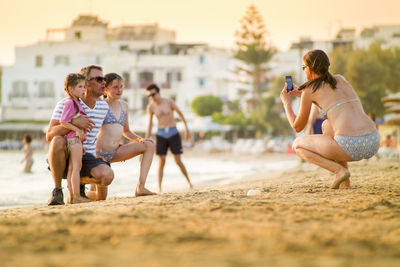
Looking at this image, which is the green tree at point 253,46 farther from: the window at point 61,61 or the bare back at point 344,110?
the bare back at point 344,110

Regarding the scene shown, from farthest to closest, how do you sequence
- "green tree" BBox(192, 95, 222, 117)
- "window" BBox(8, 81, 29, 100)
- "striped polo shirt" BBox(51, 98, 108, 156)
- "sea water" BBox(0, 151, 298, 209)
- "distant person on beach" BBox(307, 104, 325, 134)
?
1. "window" BBox(8, 81, 29, 100)
2. "green tree" BBox(192, 95, 222, 117)
3. "sea water" BBox(0, 151, 298, 209)
4. "distant person on beach" BBox(307, 104, 325, 134)
5. "striped polo shirt" BBox(51, 98, 108, 156)

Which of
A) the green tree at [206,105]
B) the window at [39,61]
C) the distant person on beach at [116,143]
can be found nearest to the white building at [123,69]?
the window at [39,61]

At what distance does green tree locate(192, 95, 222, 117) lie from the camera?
2153 inches

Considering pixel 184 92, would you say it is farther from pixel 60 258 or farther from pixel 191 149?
pixel 60 258

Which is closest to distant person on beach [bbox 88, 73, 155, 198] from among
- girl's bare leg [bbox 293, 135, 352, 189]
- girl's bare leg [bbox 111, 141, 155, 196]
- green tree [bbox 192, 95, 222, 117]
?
girl's bare leg [bbox 111, 141, 155, 196]

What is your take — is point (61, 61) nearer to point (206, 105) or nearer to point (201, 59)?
point (201, 59)

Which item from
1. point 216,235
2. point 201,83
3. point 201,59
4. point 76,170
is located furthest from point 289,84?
point 201,83

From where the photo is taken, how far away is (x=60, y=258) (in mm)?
2736

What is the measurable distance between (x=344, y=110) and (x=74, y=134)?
8.39ft

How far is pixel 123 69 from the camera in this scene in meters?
59.7

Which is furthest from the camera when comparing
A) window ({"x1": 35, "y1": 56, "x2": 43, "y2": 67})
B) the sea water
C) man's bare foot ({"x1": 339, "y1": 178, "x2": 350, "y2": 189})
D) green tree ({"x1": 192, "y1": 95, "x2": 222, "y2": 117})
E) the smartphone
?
window ({"x1": 35, "y1": 56, "x2": 43, "y2": 67})

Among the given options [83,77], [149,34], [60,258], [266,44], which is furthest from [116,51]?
[60,258]

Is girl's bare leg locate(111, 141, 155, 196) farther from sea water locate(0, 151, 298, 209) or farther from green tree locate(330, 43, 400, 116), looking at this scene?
green tree locate(330, 43, 400, 116)

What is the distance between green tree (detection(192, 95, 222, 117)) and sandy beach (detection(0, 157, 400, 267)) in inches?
1957
